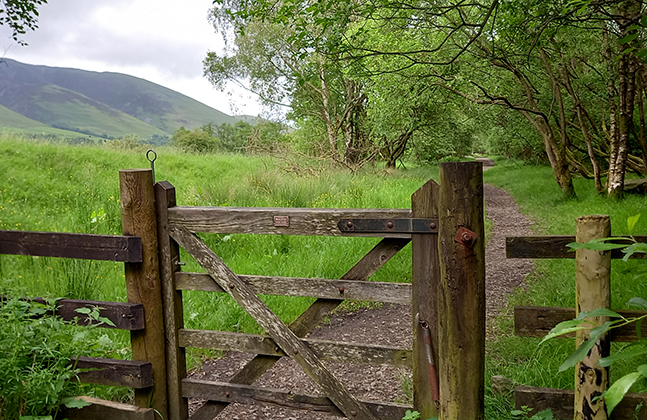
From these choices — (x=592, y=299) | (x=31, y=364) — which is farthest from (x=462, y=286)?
(x=31, y=364)

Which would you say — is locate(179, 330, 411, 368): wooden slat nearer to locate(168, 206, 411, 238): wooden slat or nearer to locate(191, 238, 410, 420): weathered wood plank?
locate(191, 238, 410, 420): weathered wood plank

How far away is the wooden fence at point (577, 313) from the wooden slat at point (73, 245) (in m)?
2.52

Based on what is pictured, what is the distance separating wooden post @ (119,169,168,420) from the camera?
3.04m

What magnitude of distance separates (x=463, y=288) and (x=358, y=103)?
72.8 ft

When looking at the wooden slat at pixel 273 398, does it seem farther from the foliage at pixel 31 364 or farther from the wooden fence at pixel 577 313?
the wooden fence at pixel 577 313

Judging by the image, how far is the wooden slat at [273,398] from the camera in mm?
2848

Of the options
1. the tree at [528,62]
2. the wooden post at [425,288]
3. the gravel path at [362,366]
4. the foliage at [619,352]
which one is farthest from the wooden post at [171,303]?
the tree at [528,62]

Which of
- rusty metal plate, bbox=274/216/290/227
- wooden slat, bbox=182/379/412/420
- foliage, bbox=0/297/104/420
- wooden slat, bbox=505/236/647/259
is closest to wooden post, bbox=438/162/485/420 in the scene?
wooden slat, bbox=182/379/412/420

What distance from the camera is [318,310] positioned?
2.92 m

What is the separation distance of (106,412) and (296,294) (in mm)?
1540

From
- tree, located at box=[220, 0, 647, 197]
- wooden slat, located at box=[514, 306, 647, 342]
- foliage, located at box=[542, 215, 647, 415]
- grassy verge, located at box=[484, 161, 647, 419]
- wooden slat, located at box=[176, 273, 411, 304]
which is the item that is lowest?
grassy verge, located at box=[484, 161, 647, 419]

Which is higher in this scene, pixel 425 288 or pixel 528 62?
pixel 528 62

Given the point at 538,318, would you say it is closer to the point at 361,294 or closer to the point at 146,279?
the point at 361,294

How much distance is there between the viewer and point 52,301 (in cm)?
297
